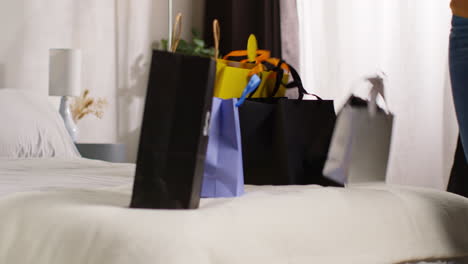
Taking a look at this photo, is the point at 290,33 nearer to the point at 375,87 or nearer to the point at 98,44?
the point at 98,44

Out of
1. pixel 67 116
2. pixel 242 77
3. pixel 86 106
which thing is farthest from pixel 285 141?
pixel 86 106

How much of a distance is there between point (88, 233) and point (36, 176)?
856 mm

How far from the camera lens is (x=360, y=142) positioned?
120 centimetres

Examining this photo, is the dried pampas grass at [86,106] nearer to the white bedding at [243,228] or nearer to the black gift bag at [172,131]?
the white bedding at [243,228]

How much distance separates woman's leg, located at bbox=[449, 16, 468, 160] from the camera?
4.90ft

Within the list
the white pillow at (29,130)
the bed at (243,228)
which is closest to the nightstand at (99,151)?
the white pillow at (29,130)

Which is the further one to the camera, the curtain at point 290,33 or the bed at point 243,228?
the curtain at point 290,33

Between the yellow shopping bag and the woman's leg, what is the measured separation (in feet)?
1.41

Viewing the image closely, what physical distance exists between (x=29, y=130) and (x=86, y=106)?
3.52 feet

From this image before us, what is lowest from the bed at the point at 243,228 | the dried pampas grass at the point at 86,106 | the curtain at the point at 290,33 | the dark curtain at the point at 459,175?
the dark curtain at the point at 459,175

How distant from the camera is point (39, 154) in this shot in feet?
8.45

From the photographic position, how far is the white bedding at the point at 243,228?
83cm

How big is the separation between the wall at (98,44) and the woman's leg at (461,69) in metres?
2.57

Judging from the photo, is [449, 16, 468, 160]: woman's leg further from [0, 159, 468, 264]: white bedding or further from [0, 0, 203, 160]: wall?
[0, 0, 203, 160]: wall
